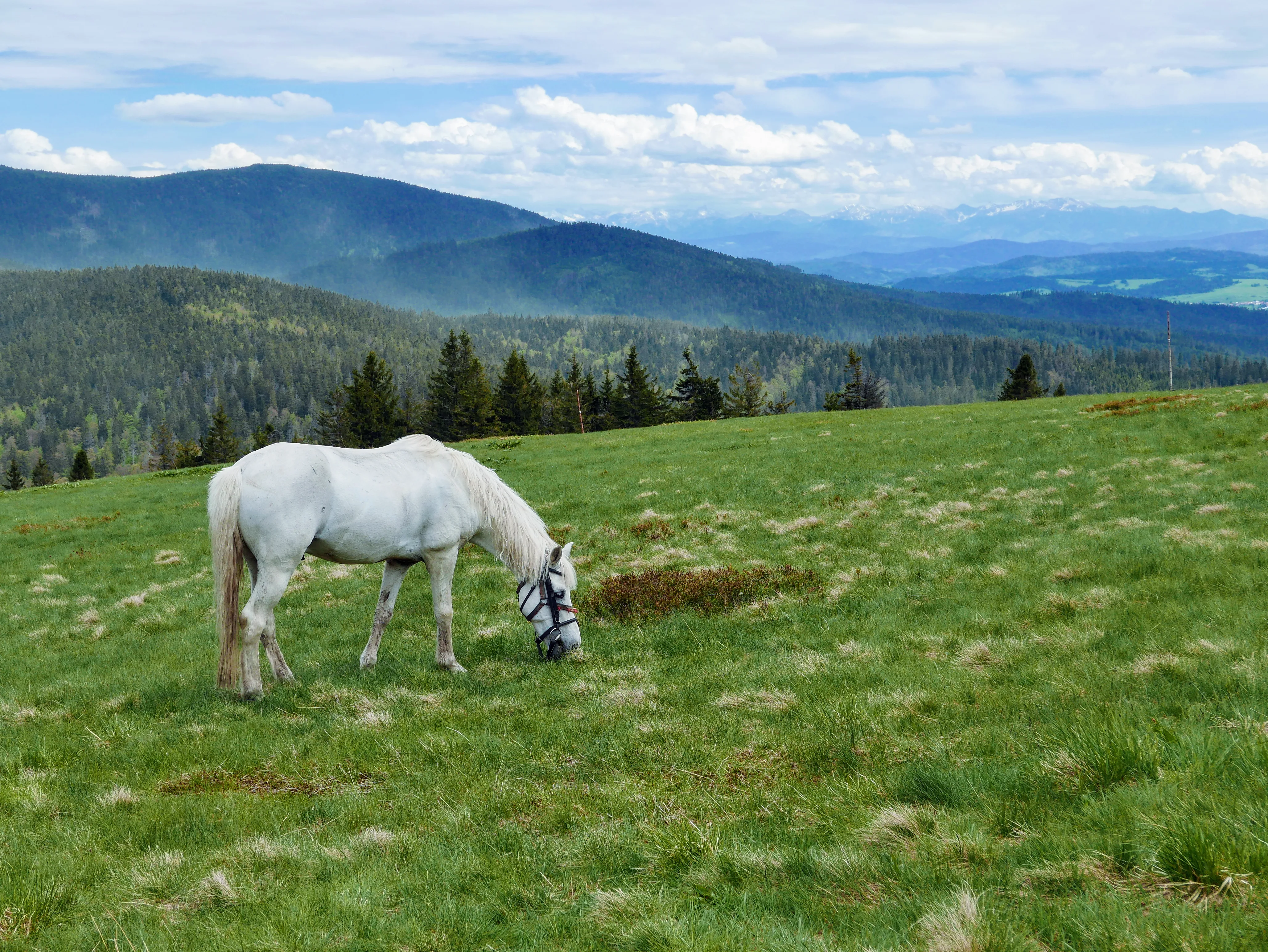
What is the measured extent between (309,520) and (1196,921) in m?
9.83

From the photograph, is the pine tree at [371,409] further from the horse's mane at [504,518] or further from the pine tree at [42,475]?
the horse's mane at [504,518]

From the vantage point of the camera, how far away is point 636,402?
95.2m

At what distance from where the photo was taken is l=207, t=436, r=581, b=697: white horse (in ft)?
33.2

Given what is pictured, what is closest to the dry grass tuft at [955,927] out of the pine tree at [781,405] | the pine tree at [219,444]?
the pine tree at [781,405]

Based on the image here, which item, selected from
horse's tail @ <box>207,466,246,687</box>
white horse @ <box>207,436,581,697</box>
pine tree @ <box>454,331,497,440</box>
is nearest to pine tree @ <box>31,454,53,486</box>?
pine tree @ <box>454,331,497,440</box>

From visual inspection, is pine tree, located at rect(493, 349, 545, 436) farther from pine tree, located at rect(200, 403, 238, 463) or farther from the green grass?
the green grass

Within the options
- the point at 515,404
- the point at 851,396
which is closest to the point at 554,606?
the point at 515,404

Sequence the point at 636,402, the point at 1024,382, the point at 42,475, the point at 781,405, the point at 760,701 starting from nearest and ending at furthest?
1. the point at 760,701
2. the point at 636,402
3. the point at 1024,382
4. the point at 781,405
5. the point at 42,475

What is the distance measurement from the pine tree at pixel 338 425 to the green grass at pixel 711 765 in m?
76.9

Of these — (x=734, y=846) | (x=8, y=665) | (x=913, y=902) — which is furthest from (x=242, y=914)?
(x=8, y=665)

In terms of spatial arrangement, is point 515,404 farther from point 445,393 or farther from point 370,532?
point 370,532

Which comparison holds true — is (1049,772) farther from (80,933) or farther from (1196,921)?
(80,933)

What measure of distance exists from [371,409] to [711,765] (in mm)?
91087

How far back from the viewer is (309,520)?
10297 millimetres
